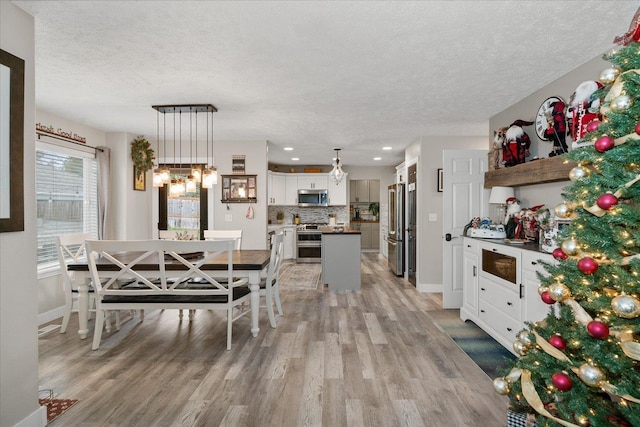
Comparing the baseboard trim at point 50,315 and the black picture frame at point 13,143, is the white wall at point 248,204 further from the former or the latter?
the black picture frame at point 13,143

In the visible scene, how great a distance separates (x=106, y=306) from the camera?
316 cm

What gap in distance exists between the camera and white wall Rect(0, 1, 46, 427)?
1.93 m

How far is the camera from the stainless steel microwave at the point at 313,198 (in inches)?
349

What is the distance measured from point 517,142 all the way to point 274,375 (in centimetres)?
316

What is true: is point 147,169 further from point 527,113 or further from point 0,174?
point 527,113

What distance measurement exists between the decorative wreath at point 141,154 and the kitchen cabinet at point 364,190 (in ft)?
19.1

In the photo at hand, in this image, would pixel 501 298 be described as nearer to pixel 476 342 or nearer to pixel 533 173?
pixel 476 342

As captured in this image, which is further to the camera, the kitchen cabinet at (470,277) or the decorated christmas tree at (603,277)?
the kitchen cabinet at (470,277)

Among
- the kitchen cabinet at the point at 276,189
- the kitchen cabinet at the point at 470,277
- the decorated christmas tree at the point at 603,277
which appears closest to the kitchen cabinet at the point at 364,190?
the kitchen cabinet at the point at 276,189

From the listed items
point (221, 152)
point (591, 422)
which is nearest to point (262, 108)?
point (221, 152)

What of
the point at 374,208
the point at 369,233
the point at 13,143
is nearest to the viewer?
the point at 13,143

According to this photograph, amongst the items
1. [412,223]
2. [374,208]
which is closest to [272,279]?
[412,223]

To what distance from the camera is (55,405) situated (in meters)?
2.30

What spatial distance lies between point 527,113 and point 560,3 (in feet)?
6.20
